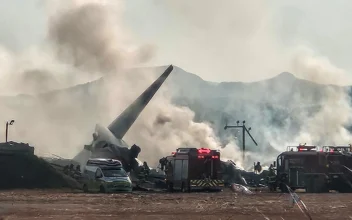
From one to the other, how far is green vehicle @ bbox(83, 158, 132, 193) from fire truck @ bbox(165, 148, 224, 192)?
4.33m

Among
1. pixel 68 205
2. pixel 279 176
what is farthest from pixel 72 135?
pixel 68 205

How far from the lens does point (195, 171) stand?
45.2 m

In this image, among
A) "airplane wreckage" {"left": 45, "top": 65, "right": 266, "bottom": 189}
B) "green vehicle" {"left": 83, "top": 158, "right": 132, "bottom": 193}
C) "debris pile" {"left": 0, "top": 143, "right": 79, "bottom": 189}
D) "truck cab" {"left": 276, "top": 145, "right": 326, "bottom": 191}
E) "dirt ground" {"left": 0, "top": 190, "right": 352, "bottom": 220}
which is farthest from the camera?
"airplane wreckage" {"left": 45, "top": 65, "right": 266, "bottom": 189}

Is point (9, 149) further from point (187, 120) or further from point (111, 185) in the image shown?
point (187, 120)

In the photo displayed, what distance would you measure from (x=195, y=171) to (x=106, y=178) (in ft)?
22.1

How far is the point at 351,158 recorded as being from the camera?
4594 centimetres

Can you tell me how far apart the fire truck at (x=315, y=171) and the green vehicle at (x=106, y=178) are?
36.9ft

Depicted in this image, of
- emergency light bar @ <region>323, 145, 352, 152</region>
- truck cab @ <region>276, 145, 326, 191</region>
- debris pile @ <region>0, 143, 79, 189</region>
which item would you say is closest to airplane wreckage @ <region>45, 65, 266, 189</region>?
debris pile @ <region>0, 143, 79, 189</region>

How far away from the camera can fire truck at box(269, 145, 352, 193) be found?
45.0m

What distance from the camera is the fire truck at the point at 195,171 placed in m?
44.9

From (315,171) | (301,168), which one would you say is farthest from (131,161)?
(315,171)

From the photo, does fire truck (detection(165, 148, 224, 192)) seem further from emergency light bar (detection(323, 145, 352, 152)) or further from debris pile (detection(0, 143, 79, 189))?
debris pile (detection(0, 143, 79, 189))

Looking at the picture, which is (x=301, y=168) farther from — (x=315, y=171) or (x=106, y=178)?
(x=106, y=178)

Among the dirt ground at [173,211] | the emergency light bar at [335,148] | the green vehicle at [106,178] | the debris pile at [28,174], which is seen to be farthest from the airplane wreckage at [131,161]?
the dirt ground at [173,211]
